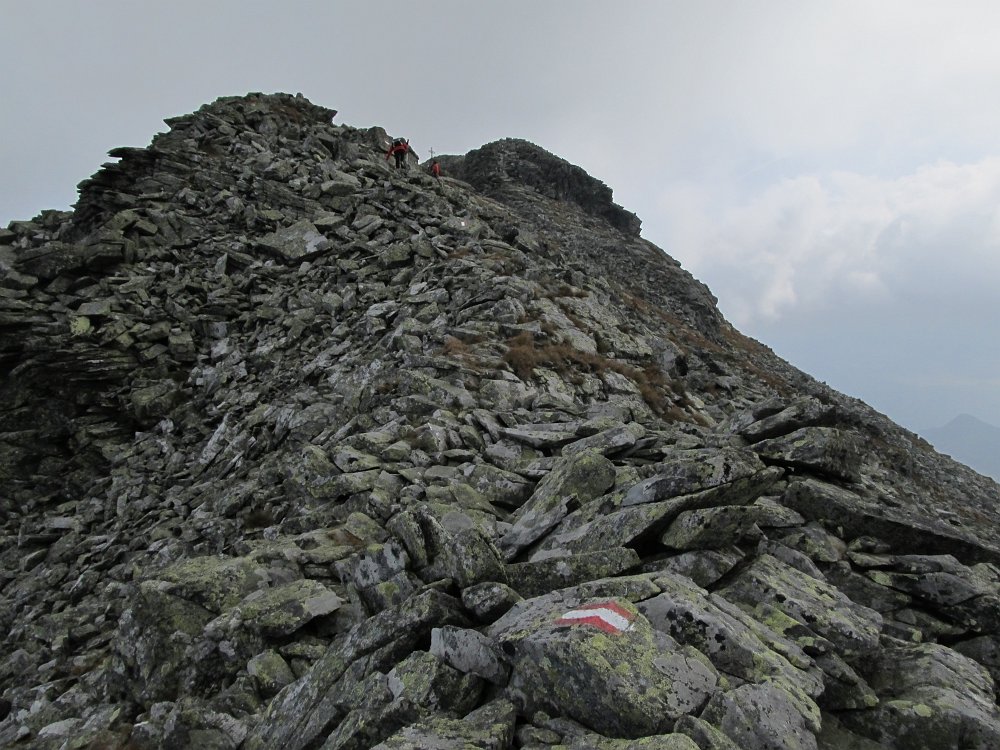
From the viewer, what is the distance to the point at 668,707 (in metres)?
5.01

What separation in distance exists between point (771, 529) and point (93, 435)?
24.3 m

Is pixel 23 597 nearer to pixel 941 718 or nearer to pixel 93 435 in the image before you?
pixel 93 435

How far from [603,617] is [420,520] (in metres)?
3.59

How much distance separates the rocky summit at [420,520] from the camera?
5.71m

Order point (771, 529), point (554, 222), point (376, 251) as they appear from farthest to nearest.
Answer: point (554, 222)
point (376, 251)
point (771, 529)

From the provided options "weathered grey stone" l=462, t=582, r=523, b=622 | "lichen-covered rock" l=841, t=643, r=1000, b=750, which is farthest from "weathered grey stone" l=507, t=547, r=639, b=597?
"lichen-covered rock" l=841, t=643, r=1000, b=750

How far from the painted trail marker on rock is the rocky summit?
0.04 metres

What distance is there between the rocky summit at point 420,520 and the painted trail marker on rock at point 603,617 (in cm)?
4

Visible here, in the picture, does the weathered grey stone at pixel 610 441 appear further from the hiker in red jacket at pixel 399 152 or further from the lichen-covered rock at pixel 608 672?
the hiker in red jacket at pixel 399 152

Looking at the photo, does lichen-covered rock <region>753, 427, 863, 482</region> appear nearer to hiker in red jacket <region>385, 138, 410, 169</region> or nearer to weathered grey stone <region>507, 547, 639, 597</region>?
weathered grey stone <region>507, 547, 639, 597</region>

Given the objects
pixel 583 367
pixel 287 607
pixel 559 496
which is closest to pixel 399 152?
pixel 583 367

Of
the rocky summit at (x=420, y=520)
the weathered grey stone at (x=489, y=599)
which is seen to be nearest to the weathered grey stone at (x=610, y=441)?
the rocky summit at (x=420, y=520)

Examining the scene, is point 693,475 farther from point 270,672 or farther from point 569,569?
point 270,672

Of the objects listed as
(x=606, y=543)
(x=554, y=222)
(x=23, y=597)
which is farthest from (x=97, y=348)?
(x=554, y=222)
